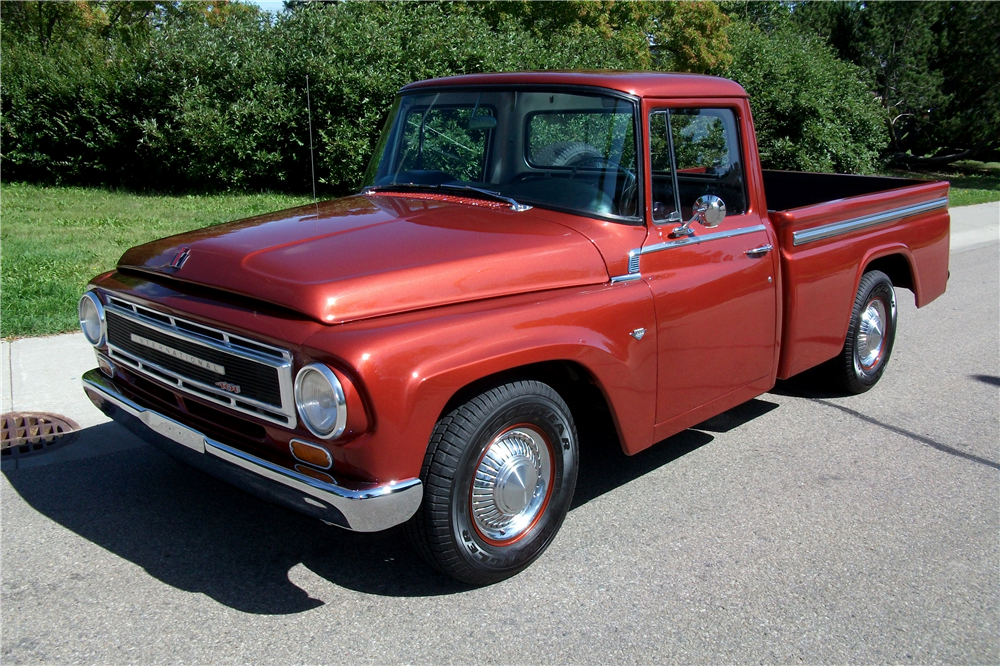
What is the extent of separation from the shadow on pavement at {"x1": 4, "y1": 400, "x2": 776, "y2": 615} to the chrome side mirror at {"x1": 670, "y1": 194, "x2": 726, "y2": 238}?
4.37ft

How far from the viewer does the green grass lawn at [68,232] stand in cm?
688

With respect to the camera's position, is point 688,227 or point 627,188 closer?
point 627,188

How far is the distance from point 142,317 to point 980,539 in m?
3.79

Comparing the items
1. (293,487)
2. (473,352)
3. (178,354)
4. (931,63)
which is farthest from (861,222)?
(931,63)

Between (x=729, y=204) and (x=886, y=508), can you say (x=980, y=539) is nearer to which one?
(x=886, y=508)

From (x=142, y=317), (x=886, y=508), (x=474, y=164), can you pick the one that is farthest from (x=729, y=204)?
(x=142, y=317)

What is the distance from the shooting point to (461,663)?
2.91 metres

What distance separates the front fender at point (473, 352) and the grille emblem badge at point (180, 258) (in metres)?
0.92

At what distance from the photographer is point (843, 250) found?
16.4ft

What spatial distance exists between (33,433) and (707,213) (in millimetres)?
3781

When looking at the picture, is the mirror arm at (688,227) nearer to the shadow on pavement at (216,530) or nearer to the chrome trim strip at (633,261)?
the chrome trim strip at (633,261)

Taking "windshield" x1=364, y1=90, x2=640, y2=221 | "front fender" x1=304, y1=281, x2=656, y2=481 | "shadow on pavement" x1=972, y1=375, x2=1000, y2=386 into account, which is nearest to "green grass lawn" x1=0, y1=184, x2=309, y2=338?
"windshield" x1=364, y1=90, x2=640, y2=221

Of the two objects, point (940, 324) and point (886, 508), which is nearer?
point (886, 508)

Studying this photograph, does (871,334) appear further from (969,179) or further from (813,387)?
(969,179)
